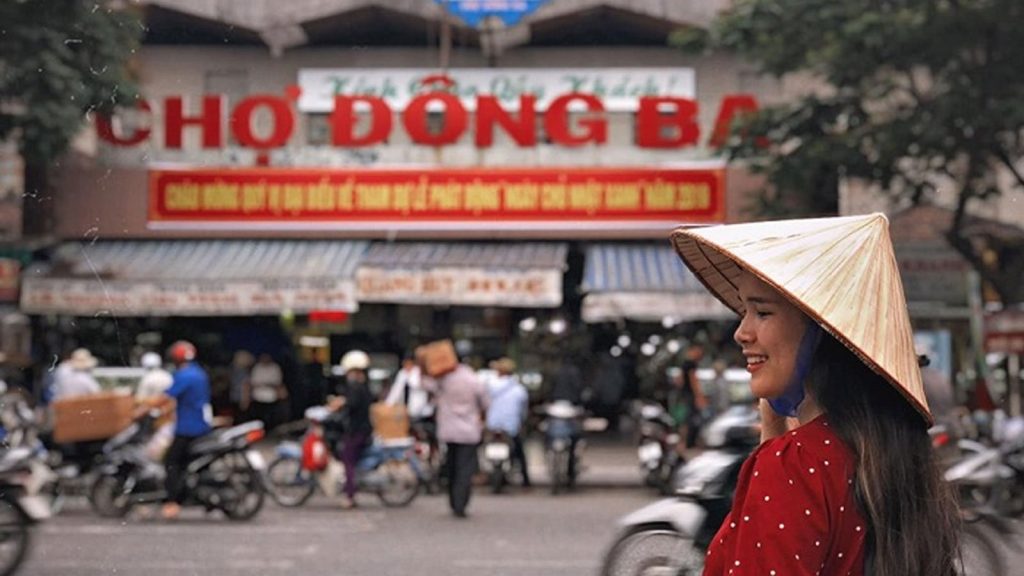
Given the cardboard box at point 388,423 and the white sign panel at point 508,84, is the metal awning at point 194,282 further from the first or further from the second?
the cardboard box at point 388,423

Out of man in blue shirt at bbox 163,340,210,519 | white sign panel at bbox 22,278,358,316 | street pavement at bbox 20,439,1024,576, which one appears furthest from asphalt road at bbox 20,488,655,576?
white sign panel at bbox 22,278,358,316

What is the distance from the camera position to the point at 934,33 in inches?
547

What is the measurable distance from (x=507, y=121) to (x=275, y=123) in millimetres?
3252

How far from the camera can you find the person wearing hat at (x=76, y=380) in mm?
14238

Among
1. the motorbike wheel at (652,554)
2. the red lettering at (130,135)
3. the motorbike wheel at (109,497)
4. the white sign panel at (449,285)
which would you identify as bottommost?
the motorbike wheel at (109,497)

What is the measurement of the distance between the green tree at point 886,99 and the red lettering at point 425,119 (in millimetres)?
4442

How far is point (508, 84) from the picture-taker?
21125 mm

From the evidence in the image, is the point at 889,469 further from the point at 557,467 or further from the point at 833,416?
the point at 557,467

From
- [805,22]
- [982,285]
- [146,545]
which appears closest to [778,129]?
[805,22]

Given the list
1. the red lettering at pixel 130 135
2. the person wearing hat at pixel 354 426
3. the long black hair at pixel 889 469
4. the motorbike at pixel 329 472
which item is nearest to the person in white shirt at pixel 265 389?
the red lettering at pixel 130 135

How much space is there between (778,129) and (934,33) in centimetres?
264

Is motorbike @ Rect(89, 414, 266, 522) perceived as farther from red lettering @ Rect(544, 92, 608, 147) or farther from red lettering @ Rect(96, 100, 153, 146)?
red lettering @ Rect(544, 92, 608, 147)

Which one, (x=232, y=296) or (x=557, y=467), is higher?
(x=232, y=296)

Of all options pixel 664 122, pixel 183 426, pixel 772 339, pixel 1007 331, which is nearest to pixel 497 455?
→ pixel 183 426
